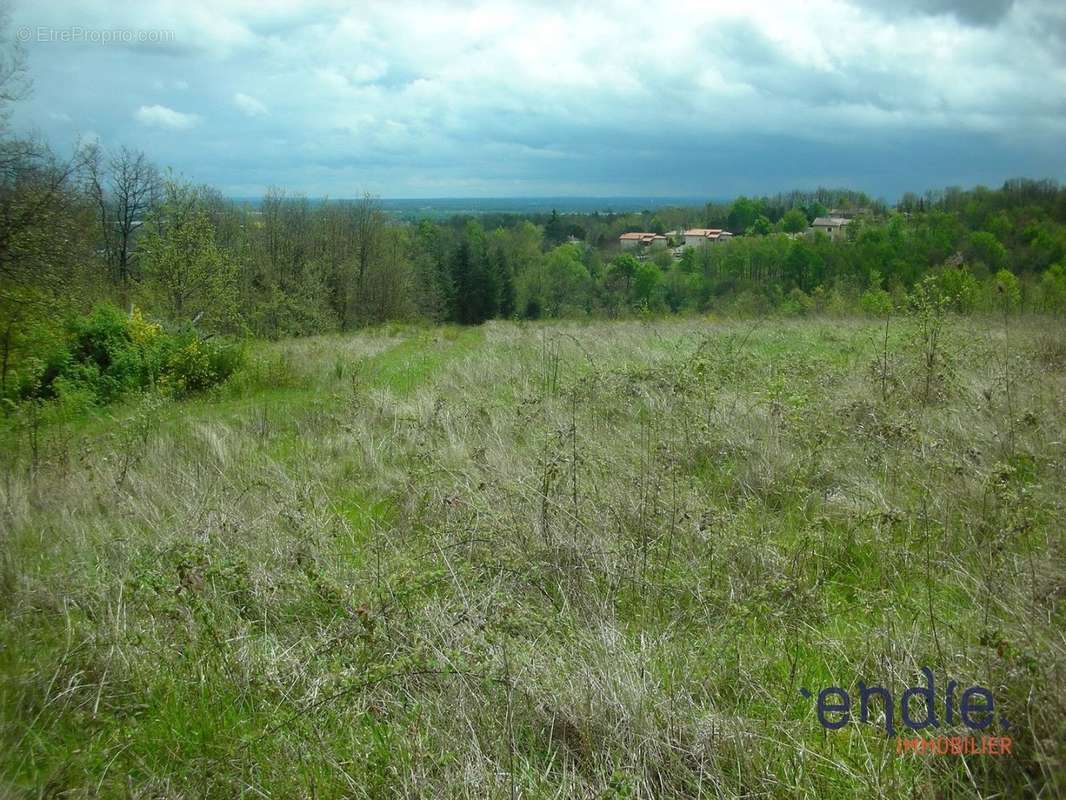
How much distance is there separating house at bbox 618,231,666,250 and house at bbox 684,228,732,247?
255 cm

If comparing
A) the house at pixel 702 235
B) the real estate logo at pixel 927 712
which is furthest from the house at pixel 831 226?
the real estate logo at pixel 927 712

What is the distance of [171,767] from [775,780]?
6.63 ft

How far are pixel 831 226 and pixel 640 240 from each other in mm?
23777

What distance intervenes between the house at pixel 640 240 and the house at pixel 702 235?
2.55 meters

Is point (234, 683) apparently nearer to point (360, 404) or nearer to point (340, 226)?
point (360, 404)

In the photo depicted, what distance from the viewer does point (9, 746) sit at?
236cm

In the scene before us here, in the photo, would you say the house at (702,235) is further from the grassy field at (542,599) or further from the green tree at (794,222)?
the grassy field at (542,599)

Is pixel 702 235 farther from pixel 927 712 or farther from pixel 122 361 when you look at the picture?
pixel 927 712

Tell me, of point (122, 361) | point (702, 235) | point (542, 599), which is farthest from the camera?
point (702, 235)

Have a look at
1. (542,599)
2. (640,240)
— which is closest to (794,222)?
(640,240)

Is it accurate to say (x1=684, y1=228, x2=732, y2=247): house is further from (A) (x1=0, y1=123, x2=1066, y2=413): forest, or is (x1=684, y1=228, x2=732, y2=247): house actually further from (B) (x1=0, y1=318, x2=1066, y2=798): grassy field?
(B) (x1=0, y1=318, x2=1066, y2=798): grassy field

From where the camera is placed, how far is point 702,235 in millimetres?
65438

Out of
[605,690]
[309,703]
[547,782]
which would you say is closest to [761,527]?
[605,690]

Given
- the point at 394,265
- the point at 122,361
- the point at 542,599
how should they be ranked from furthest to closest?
the point at 394,265
the point at 122,361
the point at 542,599
